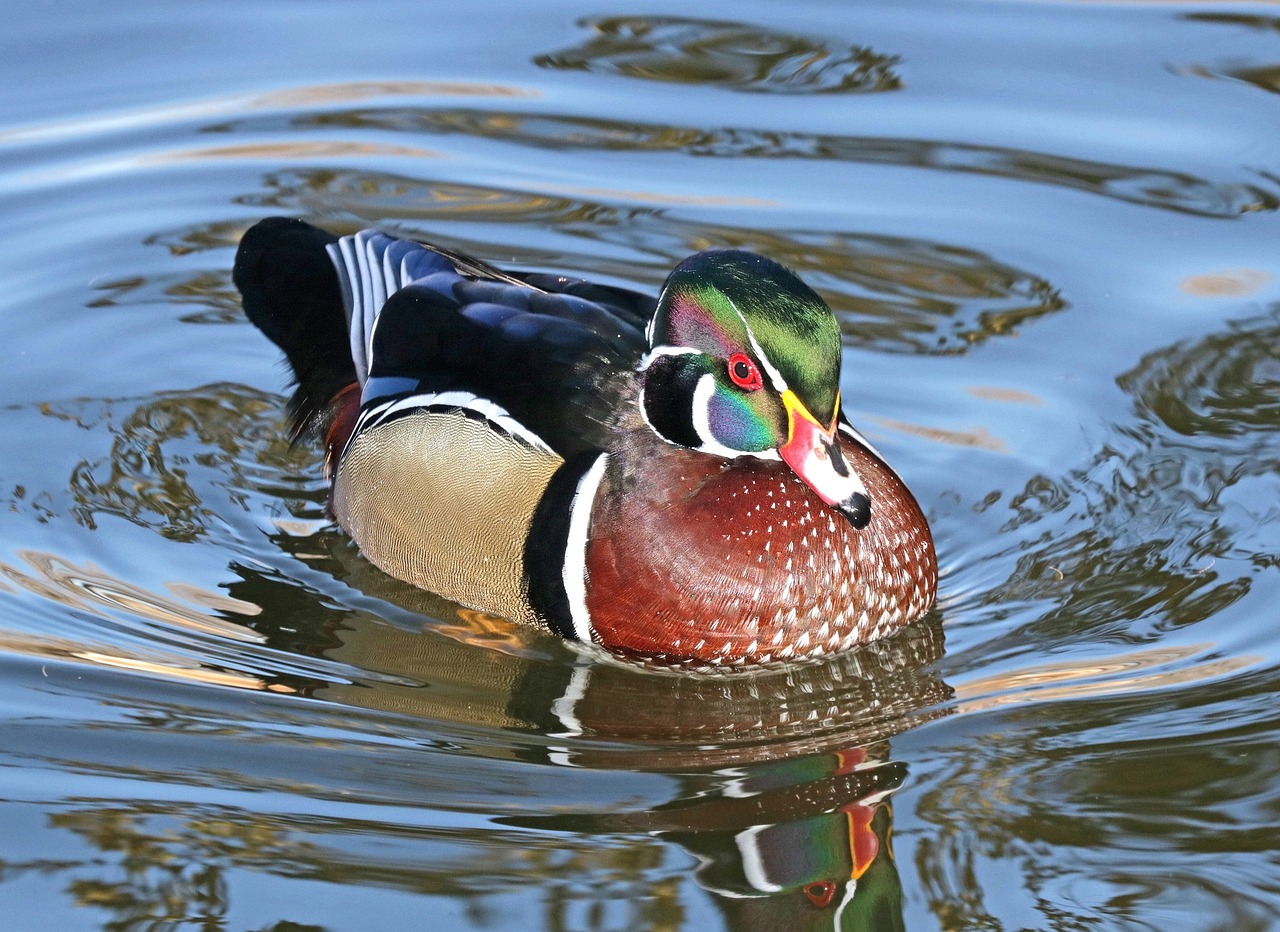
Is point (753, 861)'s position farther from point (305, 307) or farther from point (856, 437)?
point (305, 307)

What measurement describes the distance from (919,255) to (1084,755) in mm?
3168

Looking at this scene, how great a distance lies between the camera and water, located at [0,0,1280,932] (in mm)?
3854

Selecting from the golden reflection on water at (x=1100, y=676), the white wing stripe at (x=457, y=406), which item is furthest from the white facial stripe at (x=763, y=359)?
the golden reflection on water at (x=1100, y=676)

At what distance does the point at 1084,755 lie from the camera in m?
4.21

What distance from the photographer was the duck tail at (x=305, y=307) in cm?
581

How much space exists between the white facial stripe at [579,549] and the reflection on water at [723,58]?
3.98 meters

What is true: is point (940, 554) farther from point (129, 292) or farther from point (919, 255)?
point (129, 292)

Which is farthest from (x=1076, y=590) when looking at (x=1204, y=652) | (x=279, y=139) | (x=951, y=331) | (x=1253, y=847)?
(x=279, y=139)

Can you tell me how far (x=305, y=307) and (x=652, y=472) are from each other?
1.60 meters

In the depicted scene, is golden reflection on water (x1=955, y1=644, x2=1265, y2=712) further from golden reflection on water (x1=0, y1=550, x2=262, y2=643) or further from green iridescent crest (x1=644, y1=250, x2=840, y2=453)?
golden reflection on water (x1=0, y1=550, x2=262, y2=643)

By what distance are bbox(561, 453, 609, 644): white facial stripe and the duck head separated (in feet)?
0.76

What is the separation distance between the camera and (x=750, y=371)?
15.1 ft

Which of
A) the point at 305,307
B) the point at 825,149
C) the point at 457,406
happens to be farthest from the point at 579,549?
the point at 825,149

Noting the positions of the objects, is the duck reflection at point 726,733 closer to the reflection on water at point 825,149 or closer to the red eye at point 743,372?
the red eye at point 743,372
